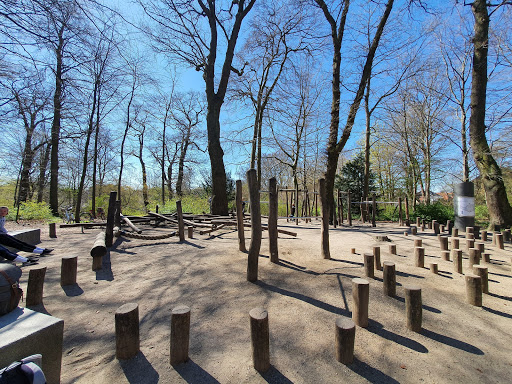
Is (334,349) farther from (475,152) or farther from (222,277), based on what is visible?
(475,152)

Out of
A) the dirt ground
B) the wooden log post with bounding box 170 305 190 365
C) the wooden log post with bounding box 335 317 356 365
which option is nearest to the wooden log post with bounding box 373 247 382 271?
the dirt ground

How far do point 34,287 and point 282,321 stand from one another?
3.09m

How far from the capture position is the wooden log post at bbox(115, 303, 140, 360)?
6.82 ft

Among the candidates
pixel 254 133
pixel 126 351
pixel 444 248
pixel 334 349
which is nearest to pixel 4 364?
pixel 126 351

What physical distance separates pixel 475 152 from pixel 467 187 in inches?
72.3

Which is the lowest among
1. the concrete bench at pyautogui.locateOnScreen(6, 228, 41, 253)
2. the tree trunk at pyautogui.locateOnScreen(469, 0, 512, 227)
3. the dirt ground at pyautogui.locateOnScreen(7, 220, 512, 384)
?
the dirt ground at pyautogui.locateOnScreen(7, 220, 512, 384)

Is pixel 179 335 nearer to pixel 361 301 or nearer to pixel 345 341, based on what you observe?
pixel 345 341

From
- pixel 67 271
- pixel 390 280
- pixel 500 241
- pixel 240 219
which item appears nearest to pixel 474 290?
pixel 390 280

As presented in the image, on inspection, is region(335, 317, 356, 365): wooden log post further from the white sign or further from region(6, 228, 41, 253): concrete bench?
the white sign

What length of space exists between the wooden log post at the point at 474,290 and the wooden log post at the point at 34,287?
5375mm

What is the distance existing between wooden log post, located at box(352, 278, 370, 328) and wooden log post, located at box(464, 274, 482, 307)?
1.57 meters

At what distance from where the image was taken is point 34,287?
3.08 m

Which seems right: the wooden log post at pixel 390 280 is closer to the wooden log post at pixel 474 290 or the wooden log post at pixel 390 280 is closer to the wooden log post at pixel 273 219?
the wooden log post at pixel 474 290

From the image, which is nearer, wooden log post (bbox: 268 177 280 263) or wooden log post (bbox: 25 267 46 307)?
wooden log post (bbox: 25 267 46 307)
